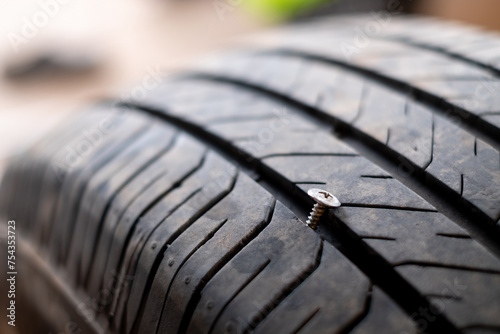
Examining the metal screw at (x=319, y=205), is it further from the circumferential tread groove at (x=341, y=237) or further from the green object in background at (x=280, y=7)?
the green object in background at (x=280, y=7)

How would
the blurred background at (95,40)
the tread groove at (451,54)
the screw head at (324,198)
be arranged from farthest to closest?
the blurred background at (95,40)
the tread groove at (451,54)
the screw head at (324,198)

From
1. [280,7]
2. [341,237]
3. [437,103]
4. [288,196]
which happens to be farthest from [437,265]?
[280,7]

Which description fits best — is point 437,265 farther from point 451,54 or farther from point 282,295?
point 451,54

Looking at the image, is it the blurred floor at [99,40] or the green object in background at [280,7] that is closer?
the blurred floor at [99,40]

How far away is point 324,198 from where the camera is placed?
2.57ft

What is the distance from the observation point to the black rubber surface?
697mm

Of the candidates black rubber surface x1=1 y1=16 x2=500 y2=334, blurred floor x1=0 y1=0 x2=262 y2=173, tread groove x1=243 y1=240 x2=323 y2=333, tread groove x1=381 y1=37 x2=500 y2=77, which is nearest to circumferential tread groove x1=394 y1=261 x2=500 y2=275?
black rubber surface x1=1 y1=16 x2=500 y2=334

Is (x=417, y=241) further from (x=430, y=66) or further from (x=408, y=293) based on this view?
(x=430, y=66)

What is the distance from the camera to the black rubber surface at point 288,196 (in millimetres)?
697

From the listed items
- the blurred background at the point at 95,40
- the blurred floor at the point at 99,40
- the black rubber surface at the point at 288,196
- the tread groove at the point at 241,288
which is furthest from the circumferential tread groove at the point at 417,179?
the blurred floor at the point at 99,40

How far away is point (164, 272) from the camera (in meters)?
0.83

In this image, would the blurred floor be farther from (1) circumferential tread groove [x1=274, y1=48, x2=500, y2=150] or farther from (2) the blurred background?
(1) circumferential tread groove [x1=274, y1=48, x2=500, y2=150]

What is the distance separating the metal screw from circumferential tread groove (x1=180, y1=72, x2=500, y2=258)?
0.49ft

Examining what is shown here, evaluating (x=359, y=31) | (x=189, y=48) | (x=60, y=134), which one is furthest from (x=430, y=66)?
(x=189, y=48)
